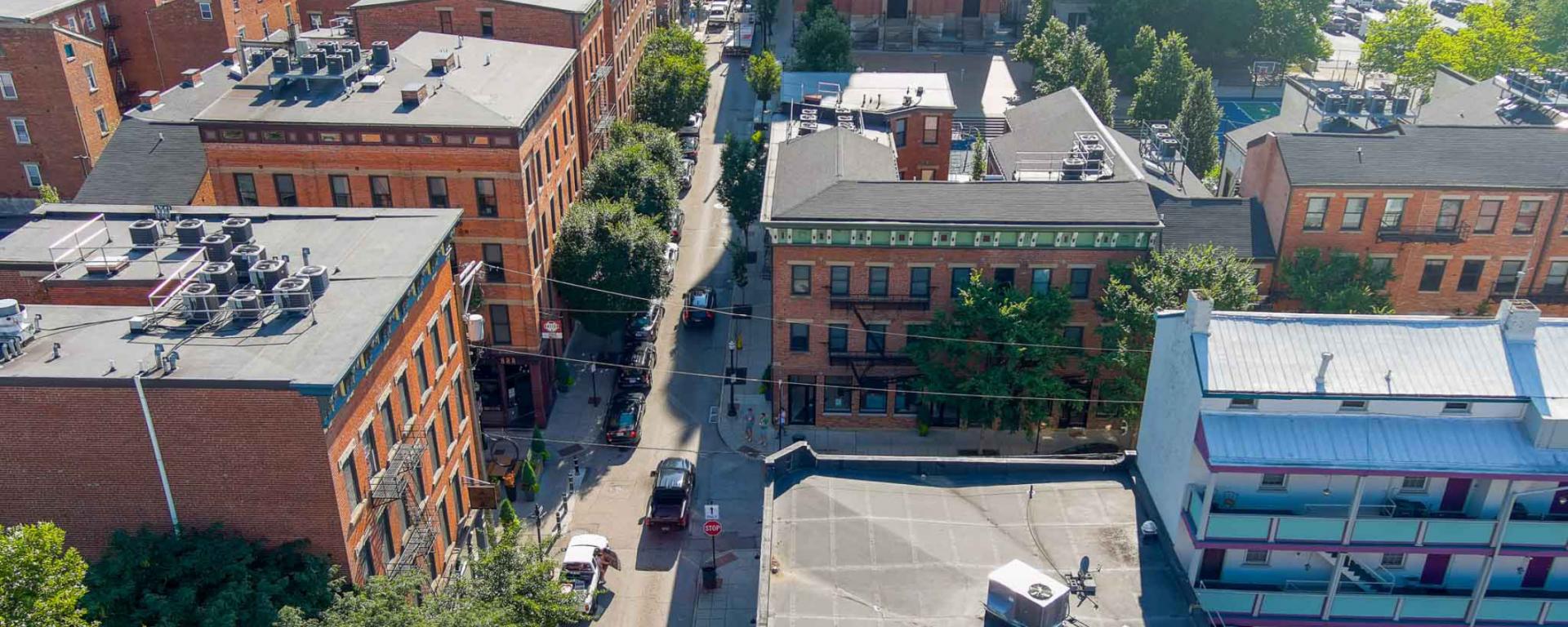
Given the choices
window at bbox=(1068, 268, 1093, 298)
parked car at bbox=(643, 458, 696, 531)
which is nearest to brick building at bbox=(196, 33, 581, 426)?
parked car at bbox=(643, 458, 696, 531)

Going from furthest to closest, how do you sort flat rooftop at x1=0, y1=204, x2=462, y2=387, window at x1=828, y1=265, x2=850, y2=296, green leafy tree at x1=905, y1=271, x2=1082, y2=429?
window at x1=828, y1=265, x2=850, y2=296
green leafy tree at x1=905, y1=271, x2=1082, y2=429
flat rooftop at x1=0, y1=204, x2=462, y2=387

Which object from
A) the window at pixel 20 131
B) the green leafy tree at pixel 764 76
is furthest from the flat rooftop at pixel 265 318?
the green leafy tree at pixel 764 76

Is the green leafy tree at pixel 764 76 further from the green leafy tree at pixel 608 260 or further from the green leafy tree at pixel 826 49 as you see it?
the green leafy tree at pixel 608 260

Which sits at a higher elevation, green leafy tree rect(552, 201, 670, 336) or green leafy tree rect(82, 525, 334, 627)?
green leafy tree rect(82, 525, 334, 627)

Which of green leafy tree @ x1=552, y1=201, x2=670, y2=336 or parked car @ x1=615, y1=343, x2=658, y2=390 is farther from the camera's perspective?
parked car @ x1=615, y1=343, x2=658, y2=390

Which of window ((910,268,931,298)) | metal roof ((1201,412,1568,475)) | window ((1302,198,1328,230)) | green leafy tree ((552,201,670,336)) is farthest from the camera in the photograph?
green leafy tree ((552,201,670,336))

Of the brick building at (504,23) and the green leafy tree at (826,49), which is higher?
the brick building at (504,23)

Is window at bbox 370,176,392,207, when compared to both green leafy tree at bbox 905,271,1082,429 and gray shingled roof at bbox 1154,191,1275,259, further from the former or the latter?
gray shingled roof at bbox 1154,191,1275,259

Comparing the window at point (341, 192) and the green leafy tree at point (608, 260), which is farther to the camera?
the green leafy tree at point (608, 260)
